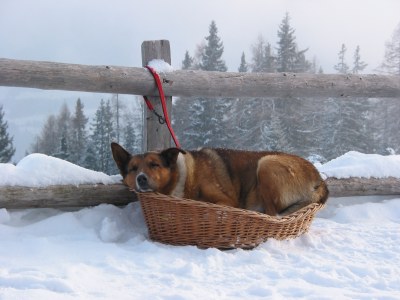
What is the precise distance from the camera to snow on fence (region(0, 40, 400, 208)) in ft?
14.0

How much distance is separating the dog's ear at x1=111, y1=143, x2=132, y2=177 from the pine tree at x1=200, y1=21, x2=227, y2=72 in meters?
29.9

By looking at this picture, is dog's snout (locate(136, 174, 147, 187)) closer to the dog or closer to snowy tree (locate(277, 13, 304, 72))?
the dog

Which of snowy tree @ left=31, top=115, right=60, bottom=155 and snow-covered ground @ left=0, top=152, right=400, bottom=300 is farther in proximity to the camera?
snowy tree @ left=31, top=115, right=60, bottom=155

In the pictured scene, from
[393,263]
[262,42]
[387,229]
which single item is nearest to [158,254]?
[393,263]

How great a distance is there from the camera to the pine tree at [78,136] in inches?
1685

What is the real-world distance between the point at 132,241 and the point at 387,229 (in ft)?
8.40

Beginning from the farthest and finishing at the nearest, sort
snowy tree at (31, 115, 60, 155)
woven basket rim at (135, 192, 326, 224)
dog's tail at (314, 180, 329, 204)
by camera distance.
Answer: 1. snowy tree at (31, 115, 60, 155)
2. dog's tail at (314, 180, 329, 204)
3. woven basket rim at (135, 192, 326, 224)

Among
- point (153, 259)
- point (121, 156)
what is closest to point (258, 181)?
point (121, 156)

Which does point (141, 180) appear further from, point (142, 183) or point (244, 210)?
point (244, 210)

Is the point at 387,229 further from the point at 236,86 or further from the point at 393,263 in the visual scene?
the point at 236,86

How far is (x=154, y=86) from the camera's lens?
16.2 ft

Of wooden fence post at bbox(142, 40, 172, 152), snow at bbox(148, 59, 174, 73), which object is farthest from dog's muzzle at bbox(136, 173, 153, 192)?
snow at bbox(148, 59, 174, 73)

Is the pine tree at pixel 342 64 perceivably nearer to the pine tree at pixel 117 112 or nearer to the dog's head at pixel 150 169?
the pine tree at pixel 117 112

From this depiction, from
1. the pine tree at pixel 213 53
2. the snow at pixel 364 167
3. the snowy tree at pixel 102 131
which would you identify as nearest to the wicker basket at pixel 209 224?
the snow at pixel 364 167
